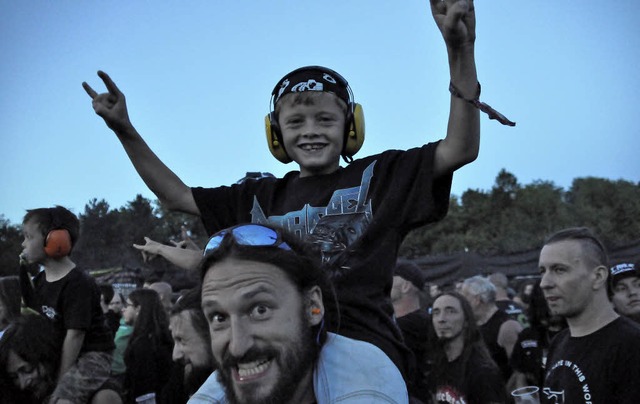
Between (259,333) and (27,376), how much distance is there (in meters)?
3.66

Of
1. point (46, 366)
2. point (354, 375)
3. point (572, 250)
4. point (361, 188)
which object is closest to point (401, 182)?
point (361, 188)

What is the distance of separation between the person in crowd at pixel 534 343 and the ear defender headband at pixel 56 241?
13.6ft

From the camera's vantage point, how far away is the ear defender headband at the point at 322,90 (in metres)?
2.74

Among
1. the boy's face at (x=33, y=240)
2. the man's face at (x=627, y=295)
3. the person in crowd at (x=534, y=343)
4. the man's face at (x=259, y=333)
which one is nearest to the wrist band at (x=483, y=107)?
the man's face at (x=259, y=333)

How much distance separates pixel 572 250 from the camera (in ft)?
14.1

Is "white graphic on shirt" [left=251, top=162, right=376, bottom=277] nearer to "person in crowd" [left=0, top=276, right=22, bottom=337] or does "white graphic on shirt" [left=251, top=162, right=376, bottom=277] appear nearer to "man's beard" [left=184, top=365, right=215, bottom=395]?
"man's beard" [left=184, top=365, right=215, bottom=395]

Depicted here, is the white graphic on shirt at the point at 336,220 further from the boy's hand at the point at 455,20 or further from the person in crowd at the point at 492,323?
the person in crowd at the point at 492,323

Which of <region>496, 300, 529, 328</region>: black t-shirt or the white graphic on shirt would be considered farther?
<region>496, 300, 529, 328</region>: black t-shirt

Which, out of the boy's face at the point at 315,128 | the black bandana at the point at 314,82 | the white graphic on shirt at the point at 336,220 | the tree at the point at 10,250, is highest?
the tree at the point at 10,250

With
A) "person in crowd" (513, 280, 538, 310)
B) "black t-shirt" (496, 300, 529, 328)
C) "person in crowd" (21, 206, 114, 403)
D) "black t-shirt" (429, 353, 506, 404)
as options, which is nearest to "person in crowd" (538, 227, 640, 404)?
"black t-shirt" (429, 353, 506, 404)

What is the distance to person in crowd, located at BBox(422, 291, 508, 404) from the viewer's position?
5.59 m

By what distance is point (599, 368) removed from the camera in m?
3.79

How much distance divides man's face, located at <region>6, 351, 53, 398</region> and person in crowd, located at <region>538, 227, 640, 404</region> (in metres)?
3.49

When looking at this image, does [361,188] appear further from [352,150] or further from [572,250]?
[572,250]
